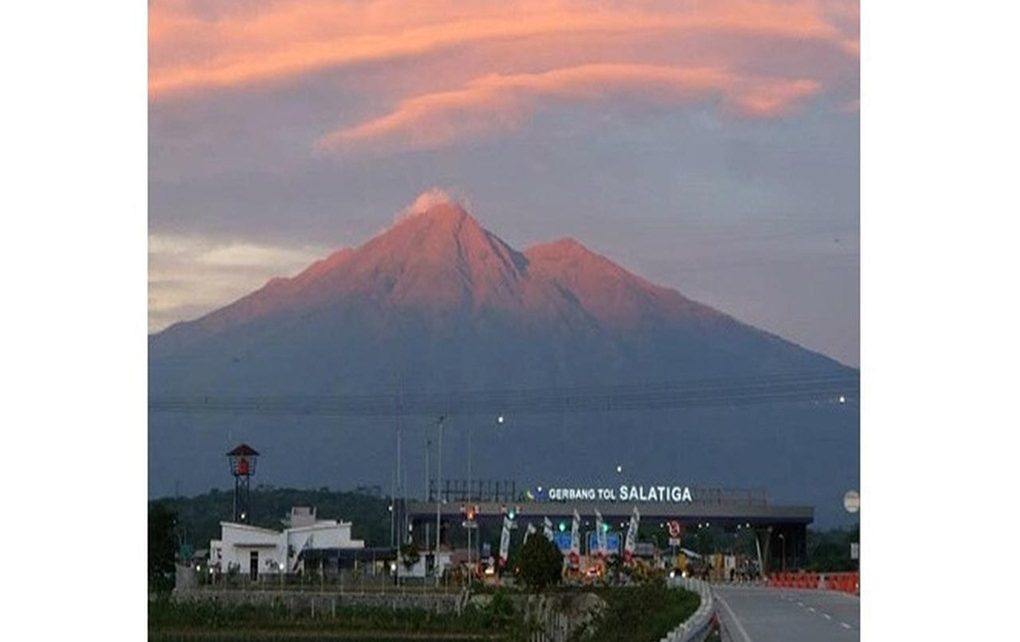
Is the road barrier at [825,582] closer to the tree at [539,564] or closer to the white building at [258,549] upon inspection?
the tree at [539,564]

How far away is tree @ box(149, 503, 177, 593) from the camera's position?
83875 mm

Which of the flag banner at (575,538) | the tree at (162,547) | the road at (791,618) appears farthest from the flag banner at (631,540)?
the road at (791,618)

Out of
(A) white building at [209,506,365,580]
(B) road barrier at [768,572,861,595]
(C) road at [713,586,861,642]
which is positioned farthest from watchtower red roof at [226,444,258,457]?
(C) road at [713,586,861,642]

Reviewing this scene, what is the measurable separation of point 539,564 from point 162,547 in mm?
21561

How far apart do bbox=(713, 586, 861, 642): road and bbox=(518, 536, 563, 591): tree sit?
16.3m

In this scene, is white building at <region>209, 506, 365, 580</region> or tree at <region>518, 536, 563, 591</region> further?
white building at <region>209, 506, 365, 580</region>

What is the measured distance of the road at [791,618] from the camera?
3300 cm

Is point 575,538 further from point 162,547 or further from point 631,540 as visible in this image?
point 162,547

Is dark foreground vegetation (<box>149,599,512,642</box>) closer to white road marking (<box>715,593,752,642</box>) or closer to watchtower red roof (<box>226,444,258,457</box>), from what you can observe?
white road marking (<box>715,593,752,642</box>)

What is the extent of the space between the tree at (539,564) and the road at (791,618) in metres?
16.3

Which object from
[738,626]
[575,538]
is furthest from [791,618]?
[575,538]

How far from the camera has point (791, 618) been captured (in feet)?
132
